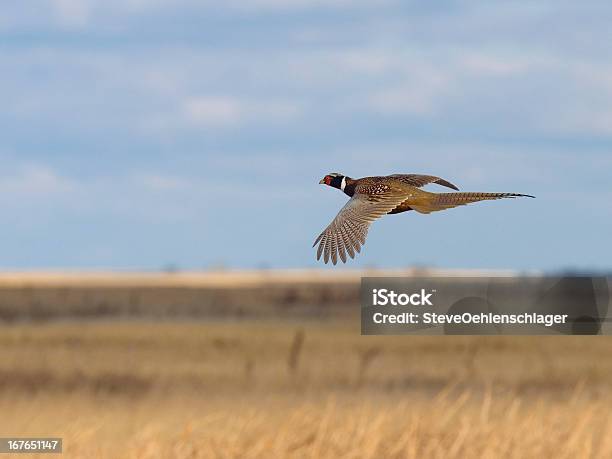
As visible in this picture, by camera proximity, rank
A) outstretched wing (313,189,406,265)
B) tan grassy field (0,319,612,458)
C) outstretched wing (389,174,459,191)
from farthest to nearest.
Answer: tan grassy field (0,319,612,458), outstretched wing (389,174,459,191), outstretched wing (313,189,406,265)

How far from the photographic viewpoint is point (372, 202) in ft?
20.4

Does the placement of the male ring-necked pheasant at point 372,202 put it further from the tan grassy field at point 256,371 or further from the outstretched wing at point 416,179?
the tan grassy field at point 256,371

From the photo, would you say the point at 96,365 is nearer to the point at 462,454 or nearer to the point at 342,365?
the point at 342,365

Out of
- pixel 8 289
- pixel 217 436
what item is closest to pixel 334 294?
pixel 8 289

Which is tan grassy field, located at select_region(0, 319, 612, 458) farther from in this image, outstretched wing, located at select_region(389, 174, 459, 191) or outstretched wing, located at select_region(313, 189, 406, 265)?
outstretched wing, located at select_region(313, 189, 406, 265)

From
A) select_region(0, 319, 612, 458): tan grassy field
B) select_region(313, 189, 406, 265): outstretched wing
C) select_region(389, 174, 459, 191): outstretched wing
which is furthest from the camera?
select_region(0, 319, 612, 458): tan grassy field

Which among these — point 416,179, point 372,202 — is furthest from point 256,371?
point 372,202

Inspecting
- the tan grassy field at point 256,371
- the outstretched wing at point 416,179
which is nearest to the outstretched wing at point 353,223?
the outstretched wing at point 416,179

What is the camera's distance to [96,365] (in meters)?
13.5

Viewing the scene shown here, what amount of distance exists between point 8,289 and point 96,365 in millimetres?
1990

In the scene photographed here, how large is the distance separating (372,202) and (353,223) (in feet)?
0.94

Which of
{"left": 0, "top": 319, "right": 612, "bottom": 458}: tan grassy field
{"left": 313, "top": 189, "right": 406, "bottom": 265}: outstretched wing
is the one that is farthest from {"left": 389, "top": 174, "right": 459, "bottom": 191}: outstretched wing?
{"left": 0, "top": 319, "right": 612, "bottom": 458}: tan grassy field

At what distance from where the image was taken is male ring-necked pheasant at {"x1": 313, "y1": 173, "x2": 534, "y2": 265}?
19.1 feet

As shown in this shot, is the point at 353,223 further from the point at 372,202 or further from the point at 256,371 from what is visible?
the point at 256,371
